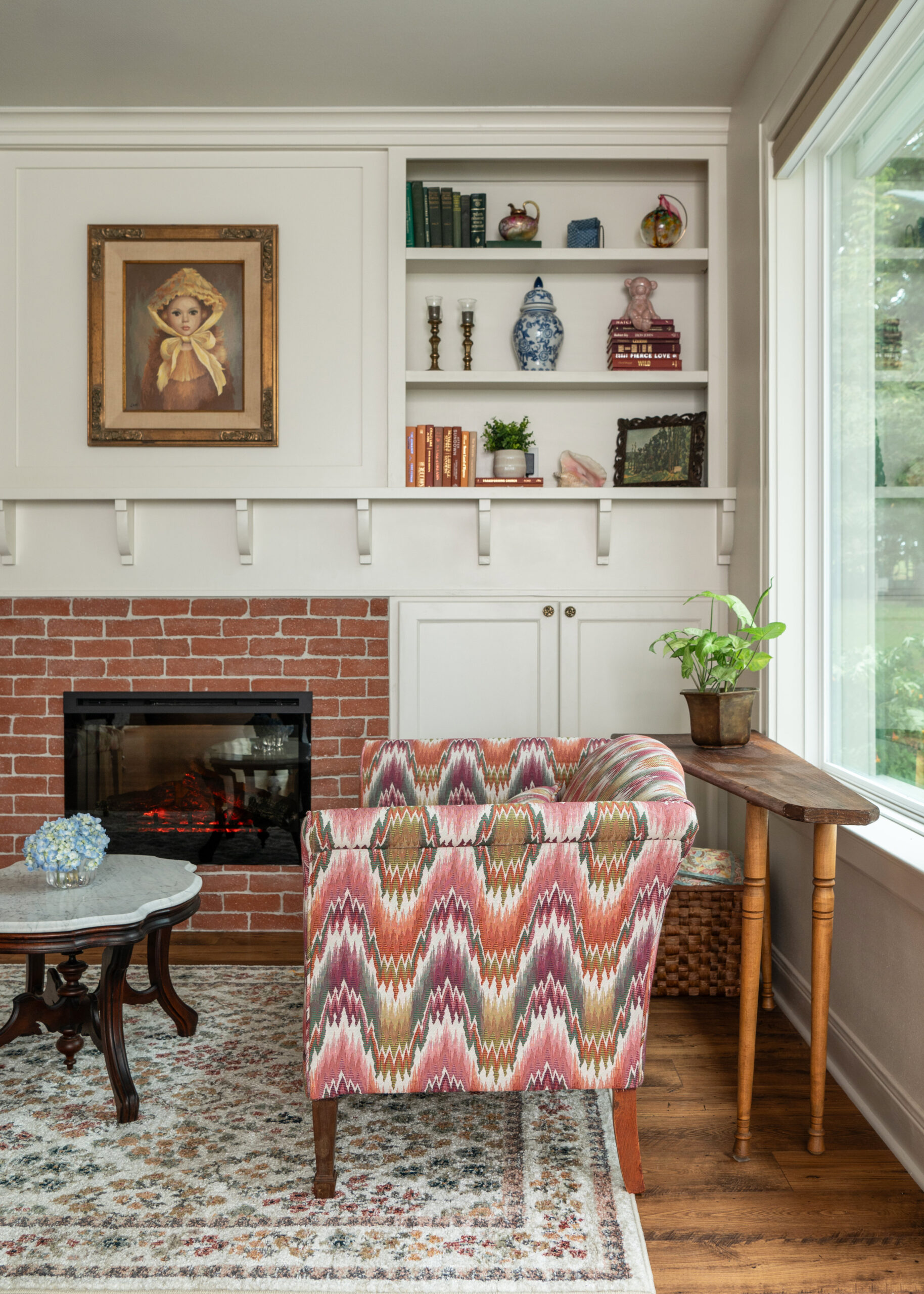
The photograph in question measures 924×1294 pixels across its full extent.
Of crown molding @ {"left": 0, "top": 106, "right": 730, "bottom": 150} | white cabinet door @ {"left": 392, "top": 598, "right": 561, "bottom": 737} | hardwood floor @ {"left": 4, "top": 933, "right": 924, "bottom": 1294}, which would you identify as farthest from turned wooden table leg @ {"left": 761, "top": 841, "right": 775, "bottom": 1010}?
crown molding @ {"left": 0, "top": 106, "right": 730, "bottom": 150}

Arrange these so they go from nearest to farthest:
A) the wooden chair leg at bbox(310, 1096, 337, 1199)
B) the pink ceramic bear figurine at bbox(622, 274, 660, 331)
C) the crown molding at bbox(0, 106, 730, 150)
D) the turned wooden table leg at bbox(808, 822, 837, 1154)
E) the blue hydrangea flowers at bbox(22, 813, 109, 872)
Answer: the wooden chair leg at bbox(310, 1096, 337, 1199) → the turned wooden table leg at bbox(808, 822, 837, 1154) → the blue hydrangea flowers at bbox(22, 813, 109, 872) → the crown molding at bbox(0, 106, 730, 150) → the pink ceramic bear figurine at bbox(622, 274, 660, 331)

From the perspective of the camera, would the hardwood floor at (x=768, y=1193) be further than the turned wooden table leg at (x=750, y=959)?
No

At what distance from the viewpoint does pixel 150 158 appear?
3049 millimetres

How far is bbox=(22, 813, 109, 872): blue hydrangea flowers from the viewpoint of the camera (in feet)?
6.67

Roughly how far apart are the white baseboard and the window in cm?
56

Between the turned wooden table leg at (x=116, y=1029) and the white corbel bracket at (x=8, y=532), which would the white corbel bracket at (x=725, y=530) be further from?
the white corbel bracket at (x=8, y=532)

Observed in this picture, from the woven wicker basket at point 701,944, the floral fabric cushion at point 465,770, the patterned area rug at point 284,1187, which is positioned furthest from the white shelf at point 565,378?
the patterned area rug at point 284,1187

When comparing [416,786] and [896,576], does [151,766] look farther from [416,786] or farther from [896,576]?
[896,576]

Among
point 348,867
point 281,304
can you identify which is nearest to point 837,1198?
point 348,867

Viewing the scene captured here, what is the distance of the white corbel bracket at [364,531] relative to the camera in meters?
3.02

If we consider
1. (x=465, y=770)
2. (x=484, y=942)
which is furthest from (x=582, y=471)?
(x=484, y=942)

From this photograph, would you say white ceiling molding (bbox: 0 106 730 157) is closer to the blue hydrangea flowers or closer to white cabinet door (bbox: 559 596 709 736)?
white cabinet door (bbox: 559 596 709 736)

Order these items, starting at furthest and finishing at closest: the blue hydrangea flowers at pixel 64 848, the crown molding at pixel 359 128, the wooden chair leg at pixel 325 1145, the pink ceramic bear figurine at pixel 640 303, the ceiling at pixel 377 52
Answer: the pink ceramic bear figurine at pixel 640 303, the crown molding at pixel 359 128, the ceiling at pixel 377 52, the blue hydrangea flowers at pixel 64 848, the wooden chair leg at pixel 325 1145

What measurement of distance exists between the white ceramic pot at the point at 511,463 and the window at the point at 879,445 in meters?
1.01
